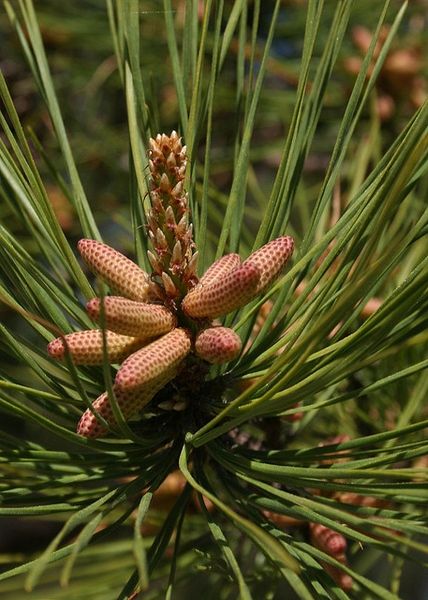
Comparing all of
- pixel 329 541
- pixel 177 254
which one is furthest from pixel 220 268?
pixel 329 541

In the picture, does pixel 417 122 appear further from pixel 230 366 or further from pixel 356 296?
pixel 230 366

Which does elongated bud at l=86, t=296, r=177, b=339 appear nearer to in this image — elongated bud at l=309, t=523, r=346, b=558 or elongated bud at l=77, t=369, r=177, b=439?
elongated bud at l=77, t=369, r=177, b=439

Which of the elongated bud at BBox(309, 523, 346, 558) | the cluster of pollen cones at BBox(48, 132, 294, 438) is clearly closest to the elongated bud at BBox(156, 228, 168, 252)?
the cluster of pollen cones at BBox(48, 132, 294, 438)

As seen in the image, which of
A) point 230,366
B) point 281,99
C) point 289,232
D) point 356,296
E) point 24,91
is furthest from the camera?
point 24,91

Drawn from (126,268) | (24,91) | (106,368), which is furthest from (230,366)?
(24,91)

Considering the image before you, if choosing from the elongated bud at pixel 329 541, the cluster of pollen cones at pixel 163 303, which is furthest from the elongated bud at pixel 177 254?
the elongated bud at pixel 329 541

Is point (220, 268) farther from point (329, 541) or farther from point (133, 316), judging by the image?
point (329, 541)
